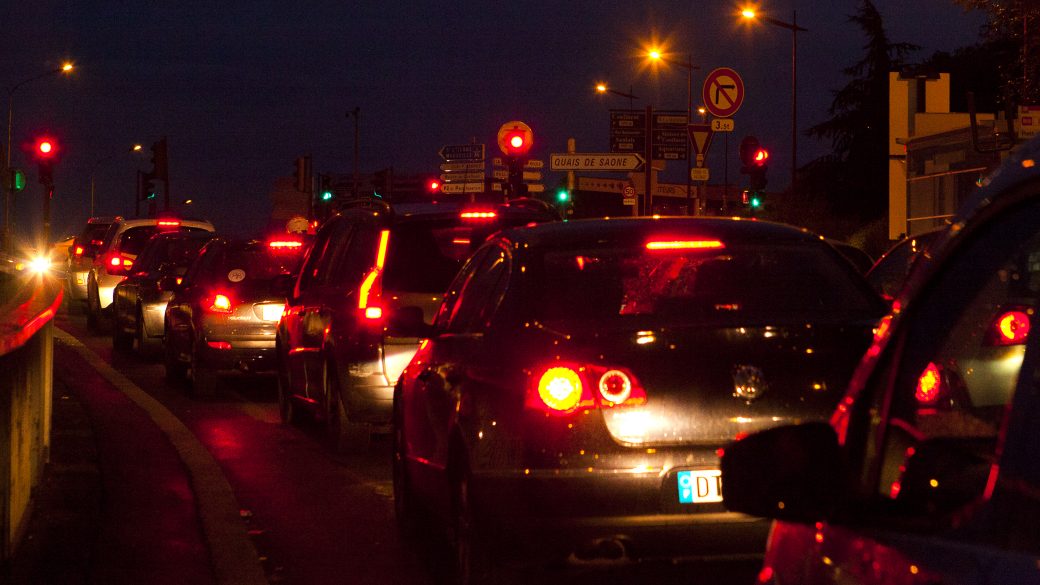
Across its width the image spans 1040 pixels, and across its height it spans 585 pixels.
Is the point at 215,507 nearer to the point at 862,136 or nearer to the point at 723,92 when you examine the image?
the point at 723,92

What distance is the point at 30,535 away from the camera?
8188 millimetres

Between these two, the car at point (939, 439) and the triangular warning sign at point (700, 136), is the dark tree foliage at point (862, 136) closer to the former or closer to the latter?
the triangular warning sign at point (700, 136)

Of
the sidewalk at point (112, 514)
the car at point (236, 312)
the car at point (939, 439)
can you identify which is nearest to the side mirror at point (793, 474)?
the car at point (939, 439)

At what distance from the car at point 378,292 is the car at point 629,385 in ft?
12.2

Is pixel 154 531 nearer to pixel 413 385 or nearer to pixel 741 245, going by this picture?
pixel 413 385

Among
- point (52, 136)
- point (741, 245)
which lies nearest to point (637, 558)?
point (741, 245)

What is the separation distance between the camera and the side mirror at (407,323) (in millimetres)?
8688

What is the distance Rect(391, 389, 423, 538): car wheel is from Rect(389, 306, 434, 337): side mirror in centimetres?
37

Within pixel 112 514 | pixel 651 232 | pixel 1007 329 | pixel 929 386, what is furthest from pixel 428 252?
pixel 929 386

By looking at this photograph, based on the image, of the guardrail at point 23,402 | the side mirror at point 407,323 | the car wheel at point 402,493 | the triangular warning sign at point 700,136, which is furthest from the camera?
the triangular warning sign at point 700,136

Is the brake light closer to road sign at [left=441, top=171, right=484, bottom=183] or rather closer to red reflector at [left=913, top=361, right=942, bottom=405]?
red reflector at [left=913, top=361, right=942, bottom=405]

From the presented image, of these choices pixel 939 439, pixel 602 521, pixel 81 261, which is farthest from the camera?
pixel 81 261

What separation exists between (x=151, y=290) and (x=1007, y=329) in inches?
755

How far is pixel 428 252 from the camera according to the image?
36.4ft
